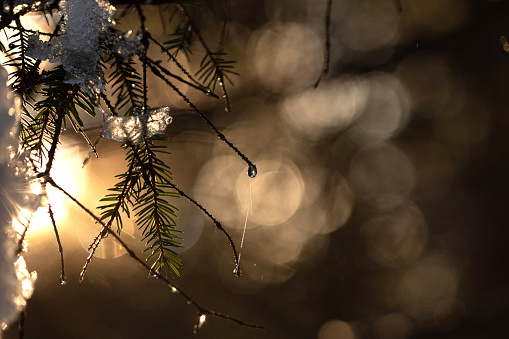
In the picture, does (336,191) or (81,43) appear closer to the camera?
(81,43)

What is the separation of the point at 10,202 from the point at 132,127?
0.14 m

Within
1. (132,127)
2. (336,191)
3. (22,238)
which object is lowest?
(22,238)

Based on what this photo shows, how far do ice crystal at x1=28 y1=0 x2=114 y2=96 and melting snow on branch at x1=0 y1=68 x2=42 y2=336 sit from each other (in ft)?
0.18

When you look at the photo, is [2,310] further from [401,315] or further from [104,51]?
[401,315]

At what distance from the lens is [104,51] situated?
42 centimetres

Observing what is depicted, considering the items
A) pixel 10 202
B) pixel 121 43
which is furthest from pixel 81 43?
pixel 10 202

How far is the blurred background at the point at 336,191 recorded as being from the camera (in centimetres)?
225

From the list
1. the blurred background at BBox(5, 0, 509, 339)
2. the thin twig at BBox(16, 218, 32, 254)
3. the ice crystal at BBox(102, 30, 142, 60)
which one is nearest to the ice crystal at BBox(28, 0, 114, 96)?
the ice crystal at BBox(102, 30, 142, 60)

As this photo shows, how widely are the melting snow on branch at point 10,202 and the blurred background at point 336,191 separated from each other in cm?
141

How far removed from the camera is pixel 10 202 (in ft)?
1.16

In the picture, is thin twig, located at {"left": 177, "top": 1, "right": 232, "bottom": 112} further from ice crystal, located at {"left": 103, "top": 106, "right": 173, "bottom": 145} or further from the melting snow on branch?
the melting snow on branch

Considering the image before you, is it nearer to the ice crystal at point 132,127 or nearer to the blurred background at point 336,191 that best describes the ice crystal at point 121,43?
the ice crystal at point 132,127

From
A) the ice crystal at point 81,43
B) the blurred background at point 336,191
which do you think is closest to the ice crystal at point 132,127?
the ice crystal at point 81,43

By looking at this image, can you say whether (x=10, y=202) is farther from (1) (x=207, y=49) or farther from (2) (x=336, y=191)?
(2) (x=336, y=191)
